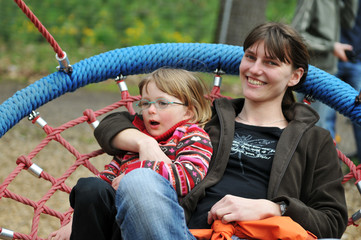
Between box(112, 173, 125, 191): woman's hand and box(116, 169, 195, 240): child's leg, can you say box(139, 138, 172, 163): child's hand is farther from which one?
box(116, 169, 195, 240): child's leg

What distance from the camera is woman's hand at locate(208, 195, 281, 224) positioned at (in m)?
1.63

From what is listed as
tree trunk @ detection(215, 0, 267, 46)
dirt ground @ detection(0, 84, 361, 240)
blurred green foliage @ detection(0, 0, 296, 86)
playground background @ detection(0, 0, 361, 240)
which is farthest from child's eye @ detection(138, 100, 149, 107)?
blurred green foliage @ detection(0, 0, 296, 86)

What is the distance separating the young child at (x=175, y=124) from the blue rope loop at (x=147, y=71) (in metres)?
0.23

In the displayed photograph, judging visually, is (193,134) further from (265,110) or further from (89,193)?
(89,193)

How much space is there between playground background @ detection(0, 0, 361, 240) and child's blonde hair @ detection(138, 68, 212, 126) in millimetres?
1671

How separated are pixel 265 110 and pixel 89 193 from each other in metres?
0.79

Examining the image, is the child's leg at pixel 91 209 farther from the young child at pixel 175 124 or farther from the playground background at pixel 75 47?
the playground background at pixel 75 47

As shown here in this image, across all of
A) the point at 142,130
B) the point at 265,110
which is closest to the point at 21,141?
the point at 142,130

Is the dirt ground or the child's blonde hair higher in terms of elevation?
the child's blonde hair

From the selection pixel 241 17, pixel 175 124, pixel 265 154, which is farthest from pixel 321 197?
pixel 241 17

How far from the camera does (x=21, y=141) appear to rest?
4414mm

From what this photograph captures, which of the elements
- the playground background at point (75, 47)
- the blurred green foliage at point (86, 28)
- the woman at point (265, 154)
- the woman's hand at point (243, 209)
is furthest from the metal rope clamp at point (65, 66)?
the blurred green foliage at point (86, 28)

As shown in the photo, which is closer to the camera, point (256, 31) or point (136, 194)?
point (136, 194)

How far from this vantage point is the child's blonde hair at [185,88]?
1.95m
